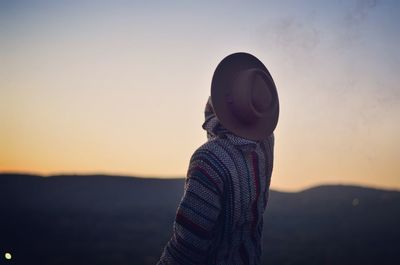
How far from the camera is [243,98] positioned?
249 centimetres

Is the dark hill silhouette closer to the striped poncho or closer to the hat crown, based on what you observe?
the striped poncho

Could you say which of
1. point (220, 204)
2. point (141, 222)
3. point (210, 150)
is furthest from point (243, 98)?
point (141, 222)

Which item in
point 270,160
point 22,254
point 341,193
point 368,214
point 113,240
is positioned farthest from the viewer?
point 341,193

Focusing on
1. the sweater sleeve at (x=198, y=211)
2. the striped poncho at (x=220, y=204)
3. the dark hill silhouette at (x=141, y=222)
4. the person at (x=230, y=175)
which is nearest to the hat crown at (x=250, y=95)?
the person at (x=230, y=175)

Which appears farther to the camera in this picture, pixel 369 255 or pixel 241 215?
pixel 369 255

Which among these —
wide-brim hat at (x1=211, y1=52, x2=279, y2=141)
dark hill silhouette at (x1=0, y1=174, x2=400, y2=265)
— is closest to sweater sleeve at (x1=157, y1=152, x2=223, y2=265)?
wide-brim hat at (x1=211, y1=52, x2=279, y2=141)

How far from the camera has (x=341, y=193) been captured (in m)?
23.1

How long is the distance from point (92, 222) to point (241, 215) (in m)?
15.1

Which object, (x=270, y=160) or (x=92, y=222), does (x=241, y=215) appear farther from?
(x=92, y=222)

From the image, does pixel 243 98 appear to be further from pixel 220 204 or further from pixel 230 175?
pixel 220 204

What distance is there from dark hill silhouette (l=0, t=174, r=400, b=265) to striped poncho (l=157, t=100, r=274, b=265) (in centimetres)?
863

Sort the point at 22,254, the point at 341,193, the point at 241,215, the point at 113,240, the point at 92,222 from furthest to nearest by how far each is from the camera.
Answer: the point at 341,193
the point at 92,222
the point at 113,240
the point at 22,254
the point at 241,215

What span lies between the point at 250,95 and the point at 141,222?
15.5 meters

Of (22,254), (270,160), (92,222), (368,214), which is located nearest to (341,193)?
(368,214)
